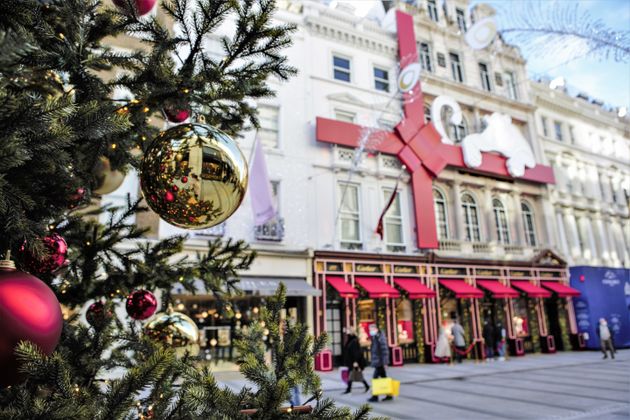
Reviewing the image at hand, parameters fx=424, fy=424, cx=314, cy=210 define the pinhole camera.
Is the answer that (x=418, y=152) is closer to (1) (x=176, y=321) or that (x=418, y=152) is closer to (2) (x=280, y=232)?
(2) (x=280, y=232)

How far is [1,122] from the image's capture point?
4.54 ft

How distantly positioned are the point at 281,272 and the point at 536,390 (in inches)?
327

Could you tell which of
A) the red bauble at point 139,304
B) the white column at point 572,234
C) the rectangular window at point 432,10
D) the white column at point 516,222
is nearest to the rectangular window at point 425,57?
the rectangular window at point 432,10

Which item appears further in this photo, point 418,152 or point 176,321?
point 418,152

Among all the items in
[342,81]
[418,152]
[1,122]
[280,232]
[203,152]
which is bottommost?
[1,122]

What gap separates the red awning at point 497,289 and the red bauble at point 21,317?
61.4 feet

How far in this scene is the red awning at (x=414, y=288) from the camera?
→ 16.0 meters

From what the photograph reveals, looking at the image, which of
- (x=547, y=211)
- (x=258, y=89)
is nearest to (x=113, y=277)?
(x=258, y=89)

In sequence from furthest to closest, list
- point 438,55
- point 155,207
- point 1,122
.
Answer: point 438,55
point 155,207
point 1,122

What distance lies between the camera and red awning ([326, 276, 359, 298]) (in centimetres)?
1462

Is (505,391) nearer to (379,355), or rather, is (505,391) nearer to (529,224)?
(379,355)

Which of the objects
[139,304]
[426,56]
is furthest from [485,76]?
[139,304]

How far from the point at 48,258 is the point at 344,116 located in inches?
654

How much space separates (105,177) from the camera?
341cm
